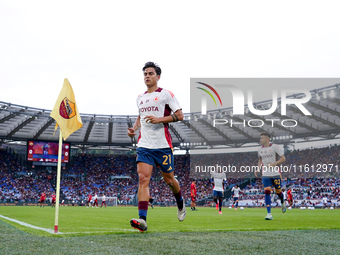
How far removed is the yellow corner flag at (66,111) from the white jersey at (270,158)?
6419mm

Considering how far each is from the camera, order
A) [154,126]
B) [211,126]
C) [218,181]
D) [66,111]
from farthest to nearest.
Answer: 1. [211,126]
2. [218,181]
3. [154,126]
4. [66,111]

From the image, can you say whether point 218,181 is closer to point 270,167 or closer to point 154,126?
point 270,167

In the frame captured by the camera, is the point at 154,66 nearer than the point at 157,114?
No

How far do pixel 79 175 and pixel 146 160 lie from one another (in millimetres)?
49072

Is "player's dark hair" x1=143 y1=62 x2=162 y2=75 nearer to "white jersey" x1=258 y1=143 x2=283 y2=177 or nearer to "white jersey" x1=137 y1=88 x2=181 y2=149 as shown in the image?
"white jersey" x1=137 y1=88 x2=181 y2=149

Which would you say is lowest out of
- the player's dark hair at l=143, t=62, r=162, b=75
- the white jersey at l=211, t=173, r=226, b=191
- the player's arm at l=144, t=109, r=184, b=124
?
the white jersey at l=211, t=173, r=226, b=191

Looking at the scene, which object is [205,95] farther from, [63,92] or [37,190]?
[63,92]

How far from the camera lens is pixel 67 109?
17.7 ft

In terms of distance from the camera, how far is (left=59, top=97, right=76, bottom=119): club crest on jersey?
17.6 ft

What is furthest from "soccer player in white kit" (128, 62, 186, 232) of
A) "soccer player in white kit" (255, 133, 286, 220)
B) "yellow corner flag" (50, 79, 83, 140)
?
"soccer player in white kit" (255, 133, 286, 220)

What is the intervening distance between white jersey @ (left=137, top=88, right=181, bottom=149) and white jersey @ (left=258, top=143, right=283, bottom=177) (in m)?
5.40

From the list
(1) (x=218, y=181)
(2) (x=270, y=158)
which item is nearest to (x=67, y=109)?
(2) (x=270, y=158)

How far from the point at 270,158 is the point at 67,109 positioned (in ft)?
21.8

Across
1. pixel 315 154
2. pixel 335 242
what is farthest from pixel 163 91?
pixel 315 154
